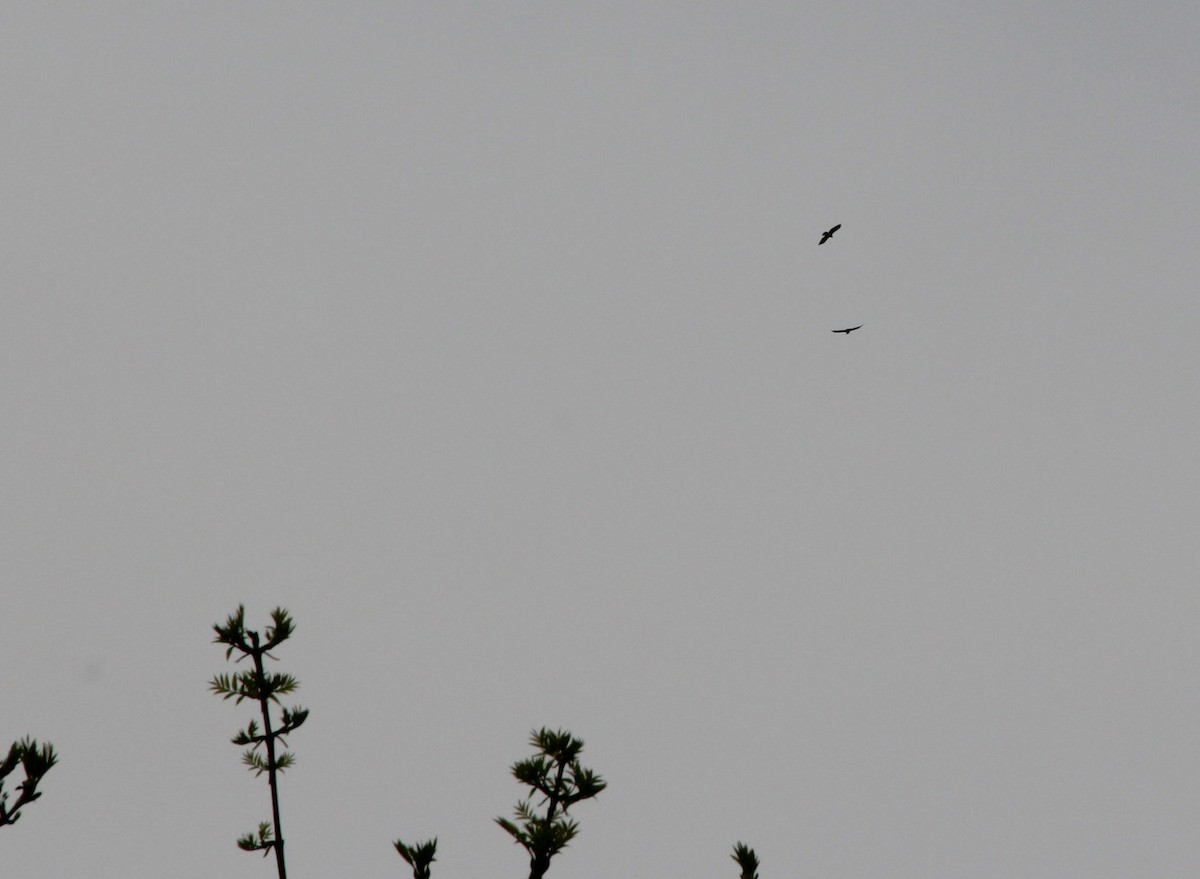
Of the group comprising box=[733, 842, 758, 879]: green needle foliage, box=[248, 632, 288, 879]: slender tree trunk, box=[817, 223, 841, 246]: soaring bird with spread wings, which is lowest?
box=[733, 842, 758, 879]: green needle foliage

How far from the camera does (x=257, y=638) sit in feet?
14.8

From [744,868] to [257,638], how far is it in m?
3.17

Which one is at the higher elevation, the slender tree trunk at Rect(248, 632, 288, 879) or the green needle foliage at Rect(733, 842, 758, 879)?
the slender tree trunk at Rect(248, 632, 288, 879)

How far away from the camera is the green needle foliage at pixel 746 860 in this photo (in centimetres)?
376

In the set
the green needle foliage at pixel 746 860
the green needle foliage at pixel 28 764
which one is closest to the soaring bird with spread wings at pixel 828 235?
the green needle foliage at pixel 746 860

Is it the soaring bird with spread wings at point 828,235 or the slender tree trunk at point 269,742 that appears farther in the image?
the soaring bird with spread wings at point 828,235

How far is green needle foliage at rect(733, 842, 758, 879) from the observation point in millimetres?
3760

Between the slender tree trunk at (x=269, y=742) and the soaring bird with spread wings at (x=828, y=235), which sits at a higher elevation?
the soaring bird with spread wings at (x=828, y=235)

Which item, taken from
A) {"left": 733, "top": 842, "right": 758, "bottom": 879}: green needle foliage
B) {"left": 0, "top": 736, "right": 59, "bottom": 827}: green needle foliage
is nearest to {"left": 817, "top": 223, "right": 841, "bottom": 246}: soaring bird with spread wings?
{"left": 733, "top": 842, "right": 758, "bottom": 879}: green needle foliage

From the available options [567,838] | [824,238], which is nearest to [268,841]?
[567,838]

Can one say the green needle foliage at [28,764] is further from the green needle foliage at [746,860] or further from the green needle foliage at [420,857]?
the green needle foliage at [746,860]

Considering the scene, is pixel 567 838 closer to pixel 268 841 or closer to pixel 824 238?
pixel 268 841

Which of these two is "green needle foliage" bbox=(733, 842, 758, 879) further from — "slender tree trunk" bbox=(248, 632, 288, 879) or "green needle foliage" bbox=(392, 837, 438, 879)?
"slender tree trunk" bbox=(248, 632, 288, 879)

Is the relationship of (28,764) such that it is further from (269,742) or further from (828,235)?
(828,235)
